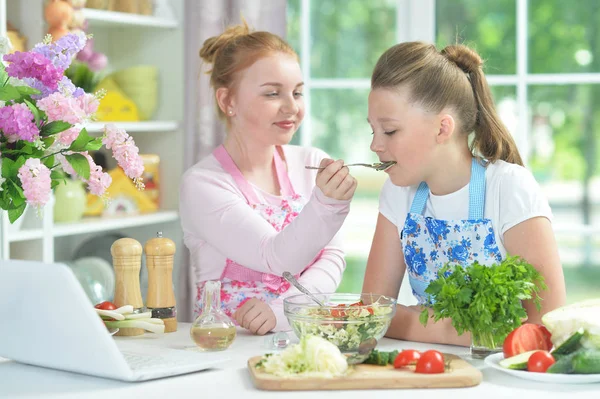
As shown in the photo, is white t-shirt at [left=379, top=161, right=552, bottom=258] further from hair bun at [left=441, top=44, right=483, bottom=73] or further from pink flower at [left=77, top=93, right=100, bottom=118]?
pink flower at [left=77, top=93, right=100, bottom=118]

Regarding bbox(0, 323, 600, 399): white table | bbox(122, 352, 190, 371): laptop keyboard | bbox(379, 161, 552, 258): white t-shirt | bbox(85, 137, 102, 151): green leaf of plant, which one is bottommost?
bbox(0, 323, 600, 399): white table

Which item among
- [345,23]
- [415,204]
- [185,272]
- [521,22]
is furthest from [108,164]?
[415,204]

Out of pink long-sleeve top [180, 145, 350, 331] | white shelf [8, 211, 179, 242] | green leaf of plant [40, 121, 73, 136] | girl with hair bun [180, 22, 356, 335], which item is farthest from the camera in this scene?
white shelf [8, 211, 179, 242]

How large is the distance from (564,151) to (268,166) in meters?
1.53

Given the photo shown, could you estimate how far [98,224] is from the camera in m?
3.42

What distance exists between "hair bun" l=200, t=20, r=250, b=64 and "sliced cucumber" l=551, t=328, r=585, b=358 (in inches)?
55.8

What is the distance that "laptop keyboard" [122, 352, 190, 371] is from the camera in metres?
A: 1.58

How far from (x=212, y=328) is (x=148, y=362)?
19 cm

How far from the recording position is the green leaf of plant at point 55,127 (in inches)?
66.6

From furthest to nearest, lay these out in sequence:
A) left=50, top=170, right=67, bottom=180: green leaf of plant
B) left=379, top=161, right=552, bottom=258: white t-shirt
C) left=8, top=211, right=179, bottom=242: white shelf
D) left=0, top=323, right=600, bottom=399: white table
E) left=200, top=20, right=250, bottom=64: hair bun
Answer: left=8, top=211, right=179, bottom=242: white shelf < left=200, top=20, right=250, bottom=64: hair bun < left=379, top=161, right=552, bottom=258: white t-shirt < left=50, top=170, right=67, bottom=180: green leaf of plant < left=0, top=323, right=600, bottom=399: white table

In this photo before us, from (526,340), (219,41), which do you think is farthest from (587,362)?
(219,41)

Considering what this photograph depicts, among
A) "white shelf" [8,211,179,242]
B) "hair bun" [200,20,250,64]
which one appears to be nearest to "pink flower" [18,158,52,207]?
"hair bun" [200,20,250,64]

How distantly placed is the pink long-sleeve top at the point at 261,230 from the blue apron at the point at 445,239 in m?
0.17

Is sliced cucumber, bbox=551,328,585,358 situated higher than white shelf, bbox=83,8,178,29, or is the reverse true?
white shelf, bbox=83,8,178,29
